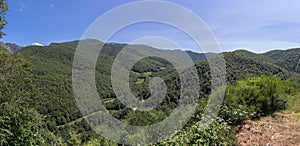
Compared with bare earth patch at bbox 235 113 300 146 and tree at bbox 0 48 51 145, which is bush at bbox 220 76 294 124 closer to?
bare earth patch at bbox 235 113 300 146

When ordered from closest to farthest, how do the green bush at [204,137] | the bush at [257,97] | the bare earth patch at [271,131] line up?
1. the green bush at [204,137]
2. the bare earth patch at [271,131]
3. the bush at [257,97]

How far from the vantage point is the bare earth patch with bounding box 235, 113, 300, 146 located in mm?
3920

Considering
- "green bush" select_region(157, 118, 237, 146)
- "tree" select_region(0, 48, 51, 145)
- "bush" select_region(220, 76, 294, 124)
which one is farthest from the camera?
"tree" select_region(0, 48, 51, 145)

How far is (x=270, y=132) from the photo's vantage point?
4.27 meters

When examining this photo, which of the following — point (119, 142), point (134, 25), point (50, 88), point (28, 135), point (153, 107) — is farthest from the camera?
point (50, 88)

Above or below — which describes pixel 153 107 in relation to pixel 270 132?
above

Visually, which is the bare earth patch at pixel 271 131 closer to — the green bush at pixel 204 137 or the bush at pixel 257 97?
the bush at pixel 257 97

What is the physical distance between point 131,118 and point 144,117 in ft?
0.89

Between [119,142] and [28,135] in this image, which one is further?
[28,135]

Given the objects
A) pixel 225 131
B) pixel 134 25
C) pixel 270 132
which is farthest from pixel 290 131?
pixel 134 25

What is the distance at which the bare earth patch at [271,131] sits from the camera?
392 cm

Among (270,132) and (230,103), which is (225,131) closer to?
(270,132)

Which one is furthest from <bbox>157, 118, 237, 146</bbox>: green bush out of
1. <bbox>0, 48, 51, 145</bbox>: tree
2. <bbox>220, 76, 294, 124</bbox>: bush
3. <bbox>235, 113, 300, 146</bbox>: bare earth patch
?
<bbox>0, 48, 51, 145</bbox>: tree

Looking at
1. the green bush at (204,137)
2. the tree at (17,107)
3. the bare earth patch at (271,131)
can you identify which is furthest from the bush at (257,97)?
the tree at (17,107)
